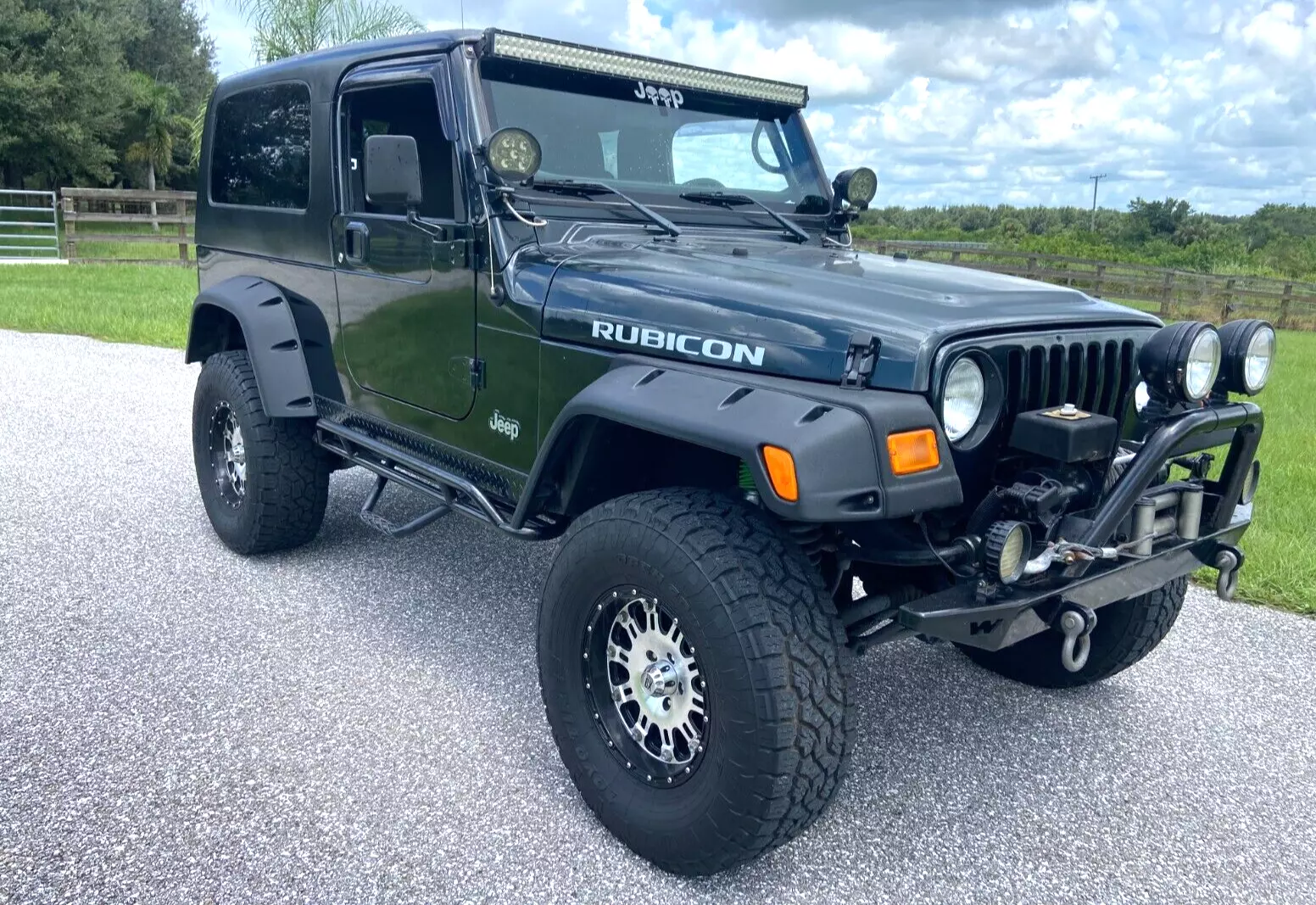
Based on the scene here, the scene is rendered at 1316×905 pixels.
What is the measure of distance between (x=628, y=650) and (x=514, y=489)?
781 mm

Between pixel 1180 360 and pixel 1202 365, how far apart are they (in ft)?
0.40

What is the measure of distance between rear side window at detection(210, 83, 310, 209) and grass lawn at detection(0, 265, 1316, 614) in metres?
4.28

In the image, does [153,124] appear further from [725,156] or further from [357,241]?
[725,156]

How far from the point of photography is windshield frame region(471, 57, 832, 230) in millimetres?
3299

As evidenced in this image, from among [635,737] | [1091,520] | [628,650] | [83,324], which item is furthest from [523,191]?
[83,324]

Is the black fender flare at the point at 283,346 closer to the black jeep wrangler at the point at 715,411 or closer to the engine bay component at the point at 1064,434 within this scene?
the black jeep wrangler at the point at 715,411

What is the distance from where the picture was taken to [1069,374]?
8.73 ft

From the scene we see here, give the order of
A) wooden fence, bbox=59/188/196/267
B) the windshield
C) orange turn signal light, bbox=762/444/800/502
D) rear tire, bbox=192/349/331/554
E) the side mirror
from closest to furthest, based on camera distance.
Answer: orange turn signal light, bbox=762/444/800/502, the side mirror, the windshield, rear tire, bbox=192/349/331/554, wooden fence, bbox=59/188/196/267

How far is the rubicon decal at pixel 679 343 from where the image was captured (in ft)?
8.37

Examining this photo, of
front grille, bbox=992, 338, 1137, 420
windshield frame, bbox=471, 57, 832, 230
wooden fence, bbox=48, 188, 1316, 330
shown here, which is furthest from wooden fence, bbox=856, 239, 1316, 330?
front grille, bbox=992, 338, 1137, 420

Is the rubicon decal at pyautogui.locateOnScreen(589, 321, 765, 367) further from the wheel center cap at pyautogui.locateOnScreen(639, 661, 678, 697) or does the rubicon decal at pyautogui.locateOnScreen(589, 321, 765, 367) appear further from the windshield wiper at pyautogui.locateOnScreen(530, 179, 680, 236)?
the wheel center cap at pyautogui.locateOnScreen(639, 661, 678, 697)

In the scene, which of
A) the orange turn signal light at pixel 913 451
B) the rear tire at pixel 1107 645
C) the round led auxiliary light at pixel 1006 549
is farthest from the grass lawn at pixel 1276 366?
the orange turn signal light at pixel 913 451

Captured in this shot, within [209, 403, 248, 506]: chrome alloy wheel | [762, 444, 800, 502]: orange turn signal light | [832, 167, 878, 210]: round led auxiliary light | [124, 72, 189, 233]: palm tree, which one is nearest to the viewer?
[762, 444, 800, 502]: orange turn signal light

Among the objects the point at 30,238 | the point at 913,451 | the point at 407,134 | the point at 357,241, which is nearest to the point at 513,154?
the point at 407,134
